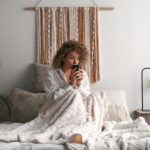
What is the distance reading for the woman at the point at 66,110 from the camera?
2.44m

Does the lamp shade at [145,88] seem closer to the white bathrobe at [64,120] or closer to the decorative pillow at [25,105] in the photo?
the white bathrobe at [64,120]

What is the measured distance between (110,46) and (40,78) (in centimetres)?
86

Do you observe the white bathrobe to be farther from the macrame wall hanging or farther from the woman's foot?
the macrame wall hanging

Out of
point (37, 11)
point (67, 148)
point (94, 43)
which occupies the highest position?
point (37, 11)

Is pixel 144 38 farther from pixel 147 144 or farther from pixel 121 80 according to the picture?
pixel 147 144

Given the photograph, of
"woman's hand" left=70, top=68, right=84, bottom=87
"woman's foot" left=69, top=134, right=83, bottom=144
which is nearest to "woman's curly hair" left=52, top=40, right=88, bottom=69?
"woman's hand" left=70, top=68, right=84, bottom=87

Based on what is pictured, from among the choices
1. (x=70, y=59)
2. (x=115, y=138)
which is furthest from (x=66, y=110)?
(x=70, y=59)

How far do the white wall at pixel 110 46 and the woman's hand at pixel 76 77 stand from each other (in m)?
0.79

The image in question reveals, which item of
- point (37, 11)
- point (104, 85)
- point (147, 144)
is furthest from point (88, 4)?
point (147, 144)

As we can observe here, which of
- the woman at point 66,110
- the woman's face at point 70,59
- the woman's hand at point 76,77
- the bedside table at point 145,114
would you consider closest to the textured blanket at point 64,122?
the woman at point 66,110

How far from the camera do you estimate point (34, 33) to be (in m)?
3.72

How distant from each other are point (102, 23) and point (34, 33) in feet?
2.48

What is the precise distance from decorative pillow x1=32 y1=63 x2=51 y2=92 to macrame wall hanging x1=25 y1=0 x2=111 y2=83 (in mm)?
111

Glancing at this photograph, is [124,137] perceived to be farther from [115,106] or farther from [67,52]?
[67,52]
